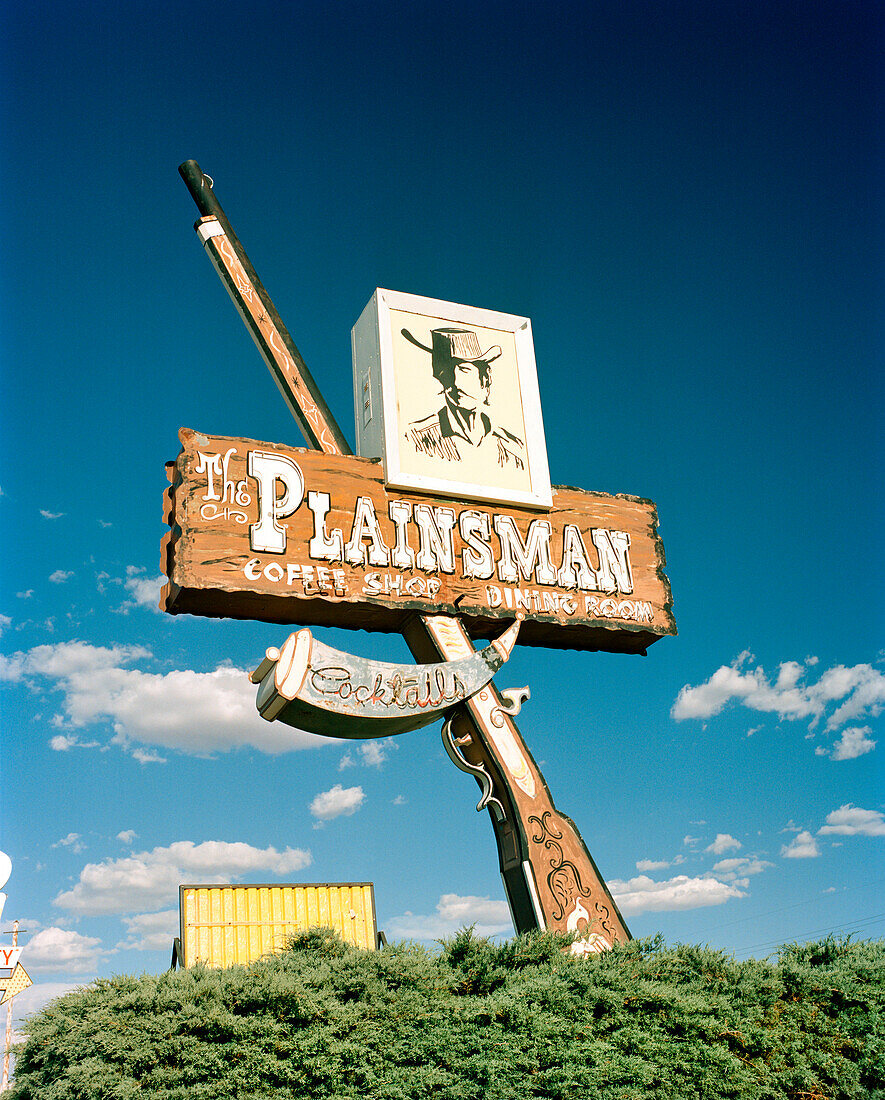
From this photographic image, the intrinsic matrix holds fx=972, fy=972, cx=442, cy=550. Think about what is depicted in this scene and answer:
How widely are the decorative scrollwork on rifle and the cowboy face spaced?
13.0 feet

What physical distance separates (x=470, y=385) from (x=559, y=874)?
465cm

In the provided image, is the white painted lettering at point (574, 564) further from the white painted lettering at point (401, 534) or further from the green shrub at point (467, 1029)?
the green shrub at point (467, 1029)

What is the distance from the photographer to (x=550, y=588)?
9.01m

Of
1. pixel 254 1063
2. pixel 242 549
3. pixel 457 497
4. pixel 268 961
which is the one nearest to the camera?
pixel 254 1063

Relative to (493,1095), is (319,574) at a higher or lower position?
higher

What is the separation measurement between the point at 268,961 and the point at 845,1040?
3937 millimetres

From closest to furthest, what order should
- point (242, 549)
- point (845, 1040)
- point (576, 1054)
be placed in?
point (576, 1054) < point (845, 1040) < point (242, 549)

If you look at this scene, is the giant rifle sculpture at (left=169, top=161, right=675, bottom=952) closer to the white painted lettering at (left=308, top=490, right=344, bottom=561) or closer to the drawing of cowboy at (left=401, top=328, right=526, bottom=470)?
the white painted lettering at (left=308, top=490, right=344, bottom=561)

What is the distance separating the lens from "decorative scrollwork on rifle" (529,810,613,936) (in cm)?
750

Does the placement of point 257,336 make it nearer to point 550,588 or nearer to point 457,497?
point 457,497

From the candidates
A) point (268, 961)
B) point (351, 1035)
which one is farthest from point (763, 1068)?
point (268, 961)

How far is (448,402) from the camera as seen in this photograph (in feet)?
30.7

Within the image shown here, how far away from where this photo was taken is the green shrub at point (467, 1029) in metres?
4.92

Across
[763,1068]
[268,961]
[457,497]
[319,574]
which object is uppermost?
[457,497]
